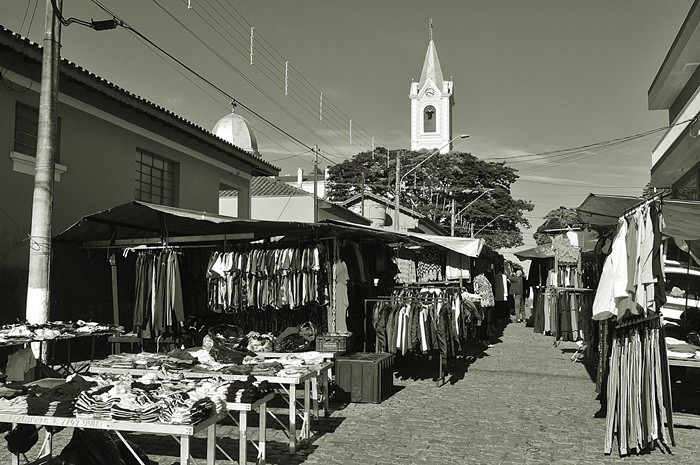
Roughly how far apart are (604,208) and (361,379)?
4.11 metres

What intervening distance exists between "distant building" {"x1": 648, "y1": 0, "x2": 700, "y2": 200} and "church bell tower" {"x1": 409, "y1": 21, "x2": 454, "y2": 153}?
197 ft

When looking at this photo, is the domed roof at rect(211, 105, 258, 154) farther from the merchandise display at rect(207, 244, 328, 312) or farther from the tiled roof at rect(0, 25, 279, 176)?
the merchandise display at rect(207, 244, 328, 312)

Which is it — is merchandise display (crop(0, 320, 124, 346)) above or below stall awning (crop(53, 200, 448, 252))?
below

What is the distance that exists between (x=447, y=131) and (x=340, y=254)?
72898 millimetres

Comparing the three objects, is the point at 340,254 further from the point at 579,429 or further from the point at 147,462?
the point at 147,462

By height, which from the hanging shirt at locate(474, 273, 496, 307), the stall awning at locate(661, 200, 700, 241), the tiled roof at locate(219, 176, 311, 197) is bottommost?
the hanging shirt at locate(474, 273, 496, 307)

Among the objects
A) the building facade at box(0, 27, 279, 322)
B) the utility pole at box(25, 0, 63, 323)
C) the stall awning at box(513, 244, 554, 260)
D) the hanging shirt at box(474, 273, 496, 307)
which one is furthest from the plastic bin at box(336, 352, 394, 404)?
the stall awning at box(513, 244, 554, 260)

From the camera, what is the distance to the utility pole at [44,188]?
8758mm

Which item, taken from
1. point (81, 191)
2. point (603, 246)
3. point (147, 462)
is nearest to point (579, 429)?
point (603, 246)

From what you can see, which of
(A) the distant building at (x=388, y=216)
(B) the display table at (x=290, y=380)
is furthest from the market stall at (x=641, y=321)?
(A) the distant building at (x=388, y=216)

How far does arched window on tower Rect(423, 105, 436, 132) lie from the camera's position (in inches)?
3228

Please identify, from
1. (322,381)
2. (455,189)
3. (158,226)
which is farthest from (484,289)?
(455,189)

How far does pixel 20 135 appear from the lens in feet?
39.8

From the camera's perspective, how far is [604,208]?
805 centimetres
